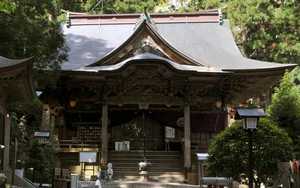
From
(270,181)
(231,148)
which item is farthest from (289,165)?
(231,148)

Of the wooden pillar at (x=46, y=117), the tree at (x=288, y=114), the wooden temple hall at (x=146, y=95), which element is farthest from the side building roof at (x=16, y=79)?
the wooden pillar at (x=46, y=117)

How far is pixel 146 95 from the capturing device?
883 inches

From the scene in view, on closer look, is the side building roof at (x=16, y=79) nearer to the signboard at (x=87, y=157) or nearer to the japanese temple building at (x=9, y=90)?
the japanese temple building at (x=9, y=90)

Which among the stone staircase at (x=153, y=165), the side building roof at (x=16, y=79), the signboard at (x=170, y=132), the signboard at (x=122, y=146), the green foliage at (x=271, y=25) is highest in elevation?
the green foliage at (x=271, y=25)

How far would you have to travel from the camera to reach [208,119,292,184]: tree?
1308 cm

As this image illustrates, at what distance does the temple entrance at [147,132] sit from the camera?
24312 mm

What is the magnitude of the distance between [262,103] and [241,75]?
15.2 metres

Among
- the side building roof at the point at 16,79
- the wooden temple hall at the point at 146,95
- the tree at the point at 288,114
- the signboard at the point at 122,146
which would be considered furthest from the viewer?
the signboard at the point at 122,146

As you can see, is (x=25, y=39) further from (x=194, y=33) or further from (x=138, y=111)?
(x=194, y=33)

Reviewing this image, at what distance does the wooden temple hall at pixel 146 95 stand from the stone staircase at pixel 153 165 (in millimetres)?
41

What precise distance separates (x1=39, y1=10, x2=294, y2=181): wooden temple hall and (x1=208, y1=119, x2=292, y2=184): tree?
23.9 ft

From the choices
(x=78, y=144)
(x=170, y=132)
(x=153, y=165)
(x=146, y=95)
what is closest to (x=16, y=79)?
(x=78, y=144)

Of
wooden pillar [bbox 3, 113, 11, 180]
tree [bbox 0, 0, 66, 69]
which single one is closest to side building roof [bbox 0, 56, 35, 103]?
wooden pillar [bbox 3, 113, 11, 180]

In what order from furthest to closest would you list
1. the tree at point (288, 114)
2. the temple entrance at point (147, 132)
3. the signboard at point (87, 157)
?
the temple entrance at point (147, 132), the signboard at point (87, 157), the tree at point (288, 114)
